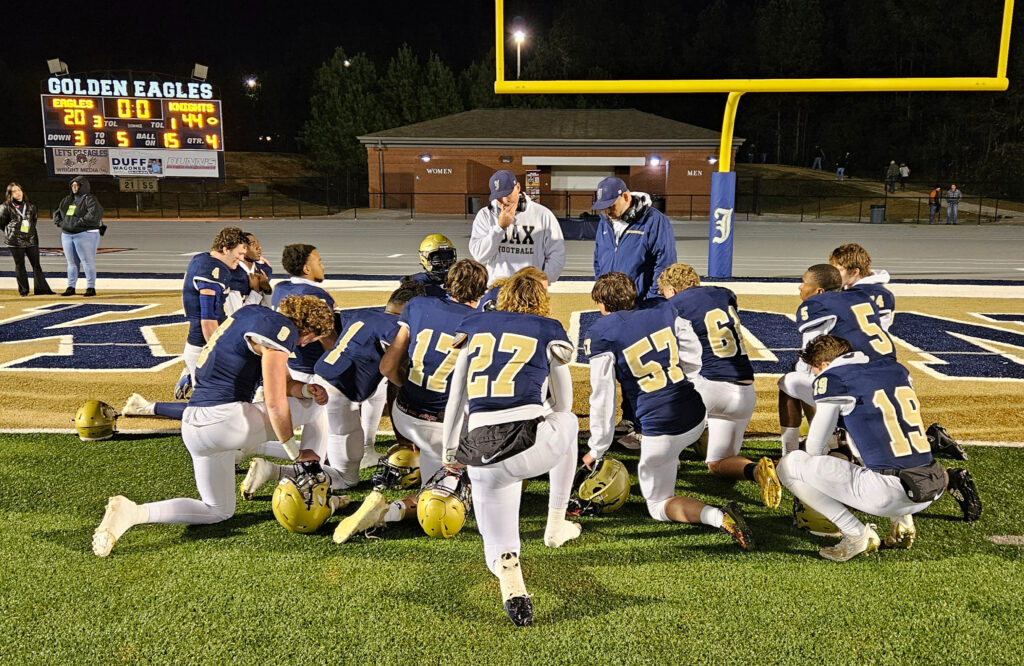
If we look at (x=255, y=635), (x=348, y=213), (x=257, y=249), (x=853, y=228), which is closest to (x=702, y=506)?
(x=255, y=635)

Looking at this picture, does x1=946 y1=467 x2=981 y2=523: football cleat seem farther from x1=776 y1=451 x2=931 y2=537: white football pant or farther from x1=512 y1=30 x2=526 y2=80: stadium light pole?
x1=512 y1=30 x2=526 y2=80: stadium light pole

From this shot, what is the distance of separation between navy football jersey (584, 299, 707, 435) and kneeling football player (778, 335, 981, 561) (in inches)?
29.0

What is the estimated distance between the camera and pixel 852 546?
4.57 meters

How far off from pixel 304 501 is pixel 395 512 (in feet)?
1.87

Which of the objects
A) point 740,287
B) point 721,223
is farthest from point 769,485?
point 740,287

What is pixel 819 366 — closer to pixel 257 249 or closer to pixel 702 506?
pixel 702 506

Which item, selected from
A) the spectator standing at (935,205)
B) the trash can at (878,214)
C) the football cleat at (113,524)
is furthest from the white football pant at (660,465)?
the spectator standing at (935,205)

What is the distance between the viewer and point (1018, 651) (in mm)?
3721

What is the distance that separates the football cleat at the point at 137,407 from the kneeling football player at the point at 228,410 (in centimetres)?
269

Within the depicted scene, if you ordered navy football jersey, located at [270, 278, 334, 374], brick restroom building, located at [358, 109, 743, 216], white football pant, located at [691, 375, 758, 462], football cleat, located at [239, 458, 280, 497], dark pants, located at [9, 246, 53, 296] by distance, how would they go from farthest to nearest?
brick restroom building, located at [358, 109, 743, 216] → dark pants, located at [9, 246, 53, 296] → navy football jersey, located at [270, 278, 334, 374] → white football pant, located at [691, 375, 758, 462] → football cleat, located at [239, 458, 280, 497]

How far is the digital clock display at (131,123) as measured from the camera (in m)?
36.2

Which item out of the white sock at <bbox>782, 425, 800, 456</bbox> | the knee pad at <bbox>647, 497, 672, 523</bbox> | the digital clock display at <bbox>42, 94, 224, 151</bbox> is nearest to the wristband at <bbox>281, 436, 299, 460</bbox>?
the knee pad at <bbox>647, 497, 672, 523</bbox>

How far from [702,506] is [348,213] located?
41702 millimetres

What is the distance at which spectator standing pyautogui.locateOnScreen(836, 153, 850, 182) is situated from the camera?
50853mm
